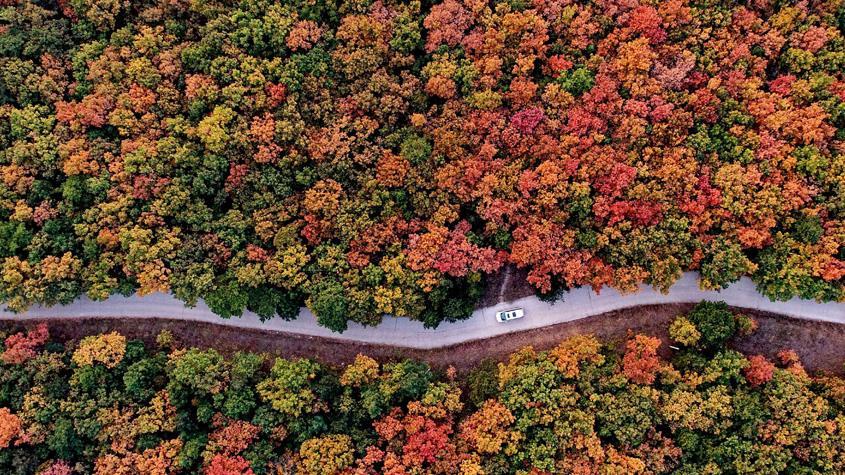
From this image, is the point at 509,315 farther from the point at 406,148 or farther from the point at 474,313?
the point at 406,148

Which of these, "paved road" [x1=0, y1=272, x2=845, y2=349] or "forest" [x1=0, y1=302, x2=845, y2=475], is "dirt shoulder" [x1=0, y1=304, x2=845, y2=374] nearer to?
"paved road" [x1=0, y1=272, x2=845, y2=349]

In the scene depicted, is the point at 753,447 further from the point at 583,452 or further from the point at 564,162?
the point at 564,162

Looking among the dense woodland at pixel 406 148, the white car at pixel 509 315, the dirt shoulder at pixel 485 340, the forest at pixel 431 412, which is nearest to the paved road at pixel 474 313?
the white car at pixel 509 315

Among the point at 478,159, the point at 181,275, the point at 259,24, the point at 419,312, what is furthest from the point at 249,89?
the point at 419,312

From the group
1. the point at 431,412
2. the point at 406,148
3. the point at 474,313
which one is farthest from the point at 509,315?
the point at 406,148

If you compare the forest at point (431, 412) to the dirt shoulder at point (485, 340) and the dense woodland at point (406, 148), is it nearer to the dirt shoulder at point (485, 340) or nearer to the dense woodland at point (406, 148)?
the dirt shoulder at point (485, 340)
